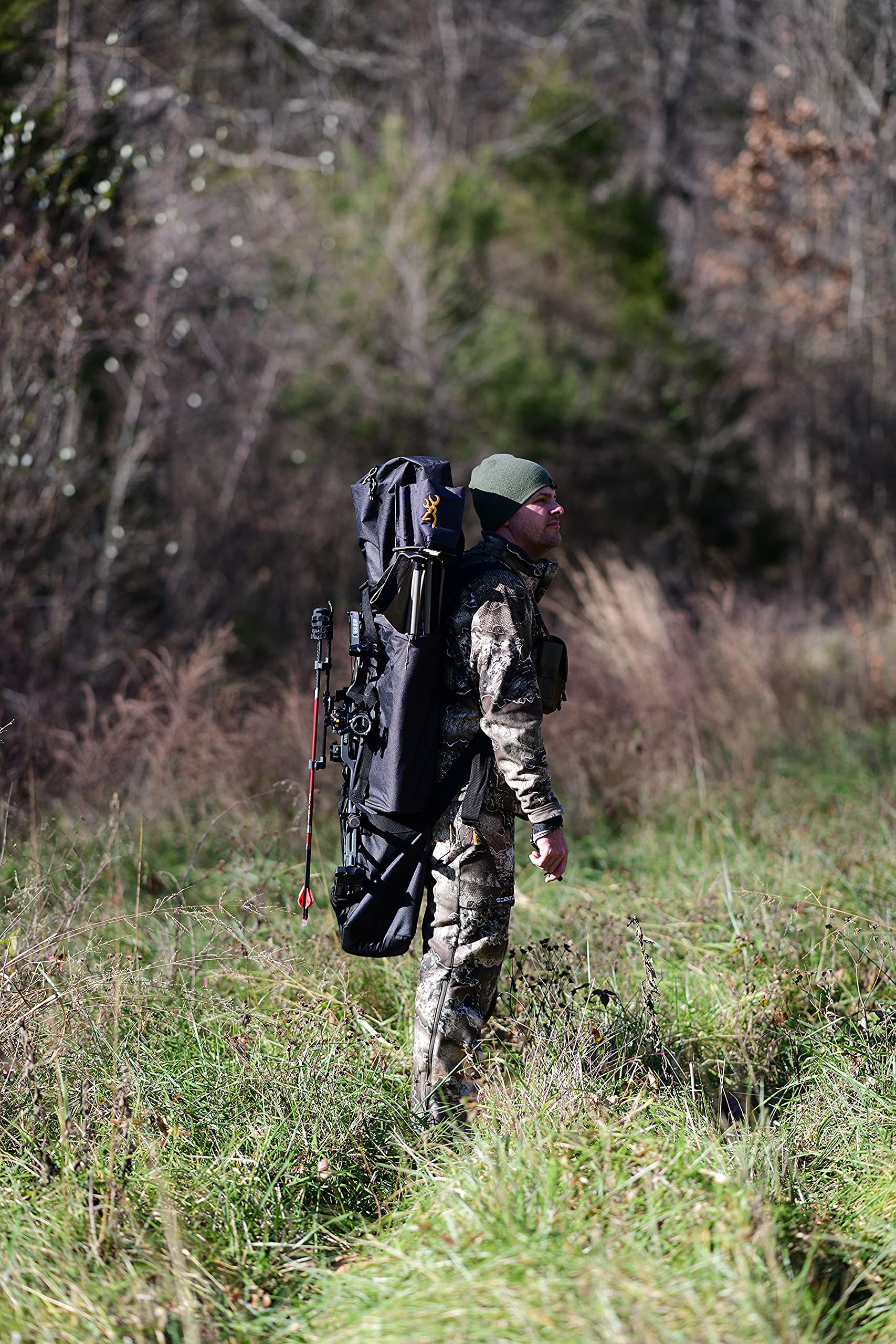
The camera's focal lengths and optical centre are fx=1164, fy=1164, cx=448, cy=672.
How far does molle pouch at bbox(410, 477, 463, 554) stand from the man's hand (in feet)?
2.61

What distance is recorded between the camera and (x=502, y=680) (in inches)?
121

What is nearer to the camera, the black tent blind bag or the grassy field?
the grassy field

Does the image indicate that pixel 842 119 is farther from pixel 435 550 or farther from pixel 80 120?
pixel 435 550

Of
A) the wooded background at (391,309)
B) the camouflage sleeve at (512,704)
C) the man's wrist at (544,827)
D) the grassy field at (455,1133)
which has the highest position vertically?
the wooded background at (391,309)

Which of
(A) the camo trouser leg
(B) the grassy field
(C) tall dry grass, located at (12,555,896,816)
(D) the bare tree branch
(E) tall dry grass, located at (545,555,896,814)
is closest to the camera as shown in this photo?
(B) the grassy field

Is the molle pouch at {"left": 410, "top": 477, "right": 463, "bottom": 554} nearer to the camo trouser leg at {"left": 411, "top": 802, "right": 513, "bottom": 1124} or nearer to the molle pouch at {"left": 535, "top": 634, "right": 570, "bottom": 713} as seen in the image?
the molle pouch at {"left": 535, "top": 634, "right": 570, "bottom": 713}

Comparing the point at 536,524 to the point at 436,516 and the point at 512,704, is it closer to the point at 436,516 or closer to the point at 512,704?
the point at 436,516

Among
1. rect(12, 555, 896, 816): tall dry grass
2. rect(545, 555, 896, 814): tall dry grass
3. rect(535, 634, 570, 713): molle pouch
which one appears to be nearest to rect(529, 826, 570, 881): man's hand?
rect(535, 634, 570, 713): molle pouch

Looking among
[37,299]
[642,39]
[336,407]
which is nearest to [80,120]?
[37,299]

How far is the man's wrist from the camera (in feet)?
9.99

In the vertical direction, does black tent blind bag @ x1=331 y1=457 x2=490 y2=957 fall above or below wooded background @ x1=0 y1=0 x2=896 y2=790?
below

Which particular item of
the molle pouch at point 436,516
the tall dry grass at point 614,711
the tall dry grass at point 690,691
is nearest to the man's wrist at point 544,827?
the molle pouch at point 436,516

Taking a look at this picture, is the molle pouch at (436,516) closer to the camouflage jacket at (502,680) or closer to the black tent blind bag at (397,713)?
the black tent blind bag at (397,713)

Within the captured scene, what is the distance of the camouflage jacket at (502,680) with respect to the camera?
10.0 ft
